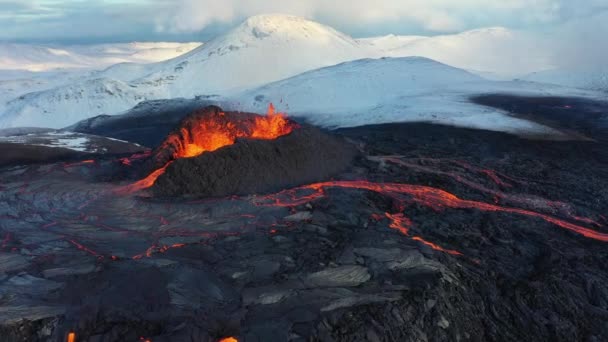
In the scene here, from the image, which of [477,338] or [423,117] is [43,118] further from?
[477,338]

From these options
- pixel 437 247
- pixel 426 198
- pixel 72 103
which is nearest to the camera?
pixel 437 247

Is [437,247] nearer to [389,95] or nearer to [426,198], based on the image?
[426,198]

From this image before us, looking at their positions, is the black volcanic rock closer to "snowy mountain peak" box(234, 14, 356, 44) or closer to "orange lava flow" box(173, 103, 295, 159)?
"orange lava flow" box(173, 103, 295, 159)

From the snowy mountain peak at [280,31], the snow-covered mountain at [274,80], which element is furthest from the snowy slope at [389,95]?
the snowy mountain peak at [280,31]

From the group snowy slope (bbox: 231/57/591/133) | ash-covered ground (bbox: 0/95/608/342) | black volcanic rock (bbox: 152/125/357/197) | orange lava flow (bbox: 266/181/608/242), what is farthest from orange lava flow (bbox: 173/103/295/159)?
snowy slope (bbox: 231/57/591/133)

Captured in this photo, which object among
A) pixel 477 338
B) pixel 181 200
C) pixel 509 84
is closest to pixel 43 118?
pixel 181 200

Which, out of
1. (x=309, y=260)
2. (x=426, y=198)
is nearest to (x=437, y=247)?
(x=309, y=260)
